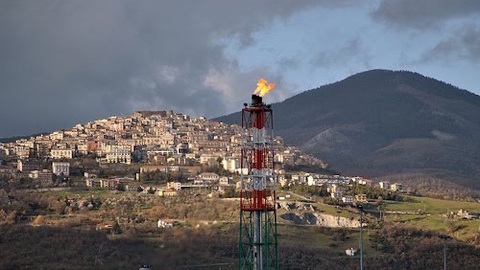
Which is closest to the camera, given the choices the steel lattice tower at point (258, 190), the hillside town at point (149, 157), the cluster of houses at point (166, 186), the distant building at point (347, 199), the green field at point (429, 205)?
the steel lattice tower at point (258, 190)

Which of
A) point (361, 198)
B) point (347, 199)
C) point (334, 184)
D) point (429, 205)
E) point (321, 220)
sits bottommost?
point (321, 220)

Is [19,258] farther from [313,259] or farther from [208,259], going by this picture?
[313,259]

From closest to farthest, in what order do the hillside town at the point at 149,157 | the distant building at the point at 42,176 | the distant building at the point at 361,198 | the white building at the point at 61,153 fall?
1. the distant building at the point at 42,176
2. the distant building at the point at 361,198
3. the hillside town at the point at 149,157
4. the white building at the point at 61,153

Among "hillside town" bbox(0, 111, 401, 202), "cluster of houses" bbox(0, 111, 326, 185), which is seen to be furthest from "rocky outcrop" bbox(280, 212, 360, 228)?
"cluster of houses" bbox(0, 111, 326, 185)

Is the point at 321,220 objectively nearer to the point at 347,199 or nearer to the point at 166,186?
the point at 347,199

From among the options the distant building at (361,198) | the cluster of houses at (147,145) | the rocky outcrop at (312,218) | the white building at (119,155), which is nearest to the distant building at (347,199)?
the distant building at (361,198)

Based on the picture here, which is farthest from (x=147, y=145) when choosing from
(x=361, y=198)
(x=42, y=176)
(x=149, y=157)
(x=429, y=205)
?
(x=429, y=205)

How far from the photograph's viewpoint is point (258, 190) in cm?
3925

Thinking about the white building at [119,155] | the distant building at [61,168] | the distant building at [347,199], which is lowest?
the distant building at [347,199]

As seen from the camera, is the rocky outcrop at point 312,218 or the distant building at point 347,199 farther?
the distant building at point 347,199

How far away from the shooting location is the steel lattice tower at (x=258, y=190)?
39312mm

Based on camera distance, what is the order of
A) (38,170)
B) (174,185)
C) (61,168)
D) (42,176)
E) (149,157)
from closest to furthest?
(174,185), (42,176), (38,170), (61,168), (149,157)

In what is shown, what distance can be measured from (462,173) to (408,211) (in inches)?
3459

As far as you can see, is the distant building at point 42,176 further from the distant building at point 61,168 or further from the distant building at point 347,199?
the distant building at point 347,199
